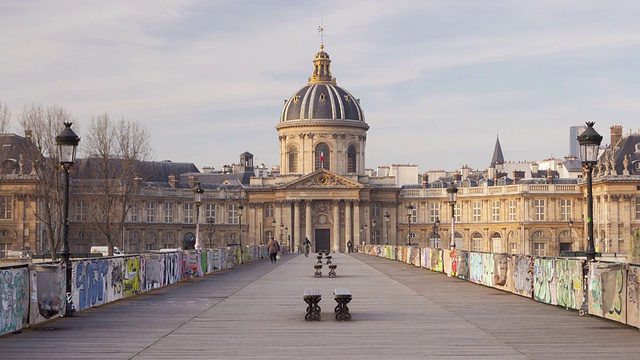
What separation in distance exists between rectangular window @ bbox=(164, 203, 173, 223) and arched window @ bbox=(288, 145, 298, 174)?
58.3ft

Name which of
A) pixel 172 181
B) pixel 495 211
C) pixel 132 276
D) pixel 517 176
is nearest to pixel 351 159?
pixel 495 211

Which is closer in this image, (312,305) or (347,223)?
(312,305)

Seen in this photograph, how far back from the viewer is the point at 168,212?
128 m

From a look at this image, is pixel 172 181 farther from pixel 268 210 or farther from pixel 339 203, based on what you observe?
pixel 339 203

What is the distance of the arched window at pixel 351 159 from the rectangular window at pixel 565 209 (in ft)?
94.0

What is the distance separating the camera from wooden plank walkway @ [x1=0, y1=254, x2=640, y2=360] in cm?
1822

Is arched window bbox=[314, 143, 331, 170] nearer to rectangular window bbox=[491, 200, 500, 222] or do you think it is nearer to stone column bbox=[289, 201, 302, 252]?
stone column bbox=[289, 201, 302, 252]

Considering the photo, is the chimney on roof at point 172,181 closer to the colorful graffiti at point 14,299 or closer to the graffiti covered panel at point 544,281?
the graffiti covered panel at point 544,281

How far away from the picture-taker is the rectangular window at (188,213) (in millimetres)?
130750

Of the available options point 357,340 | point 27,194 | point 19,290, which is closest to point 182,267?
point 19,290

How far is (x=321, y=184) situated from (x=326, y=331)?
108204 mm

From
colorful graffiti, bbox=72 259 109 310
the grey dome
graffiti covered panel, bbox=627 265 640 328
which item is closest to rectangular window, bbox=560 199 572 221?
the grey dome

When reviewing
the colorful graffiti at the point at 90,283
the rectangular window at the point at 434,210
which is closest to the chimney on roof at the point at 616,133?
the rectangular window at the point at 434,210

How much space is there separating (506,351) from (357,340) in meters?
3.09
